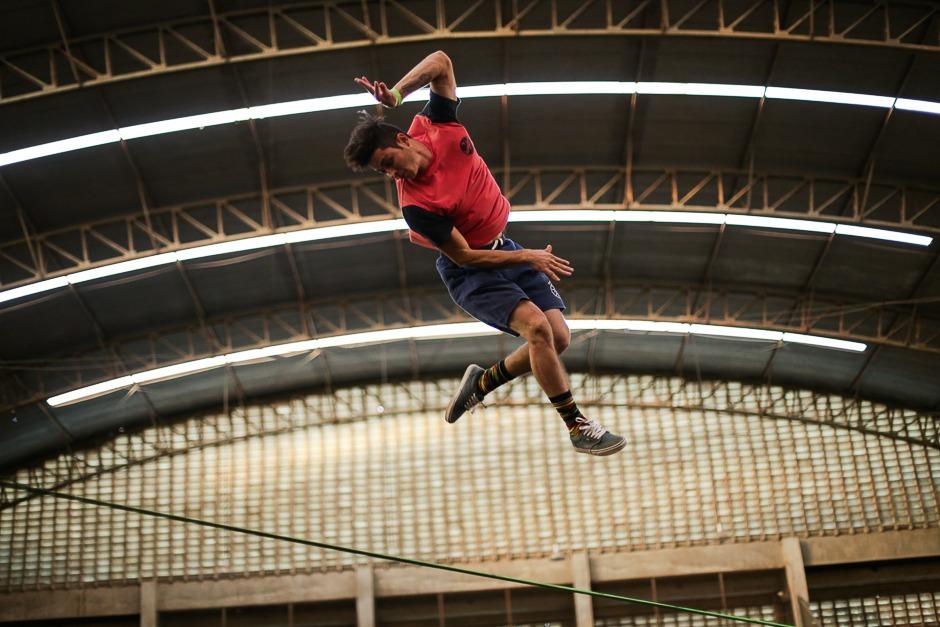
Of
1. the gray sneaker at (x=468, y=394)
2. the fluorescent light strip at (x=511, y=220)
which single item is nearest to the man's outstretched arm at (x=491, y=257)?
the gray sneaker at (x=468, y=394)

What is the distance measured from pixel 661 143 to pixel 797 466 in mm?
11613

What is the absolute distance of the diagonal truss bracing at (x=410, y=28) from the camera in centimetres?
1678

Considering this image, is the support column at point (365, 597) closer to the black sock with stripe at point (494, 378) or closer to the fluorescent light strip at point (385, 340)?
the fluorescent light strip at point (385, 340)

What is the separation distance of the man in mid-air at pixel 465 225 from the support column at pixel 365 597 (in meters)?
21.1

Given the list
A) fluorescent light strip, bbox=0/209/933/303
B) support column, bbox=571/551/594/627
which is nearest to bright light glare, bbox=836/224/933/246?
fluorescent light strip, bbox=0/209/933/303

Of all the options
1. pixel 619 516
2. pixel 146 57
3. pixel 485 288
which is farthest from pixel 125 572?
pixel 485 288

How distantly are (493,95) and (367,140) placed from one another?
45.4ft

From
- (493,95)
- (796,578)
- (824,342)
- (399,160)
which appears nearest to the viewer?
(399,160)

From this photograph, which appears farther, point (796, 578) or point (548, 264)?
point (796, 578)

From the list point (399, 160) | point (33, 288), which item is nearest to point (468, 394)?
point (399, 160)

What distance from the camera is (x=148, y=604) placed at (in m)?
26.5

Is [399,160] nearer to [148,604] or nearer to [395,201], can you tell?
[395,201]

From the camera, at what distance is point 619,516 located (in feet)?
91.0

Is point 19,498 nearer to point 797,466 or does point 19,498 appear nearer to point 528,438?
point 528,438
